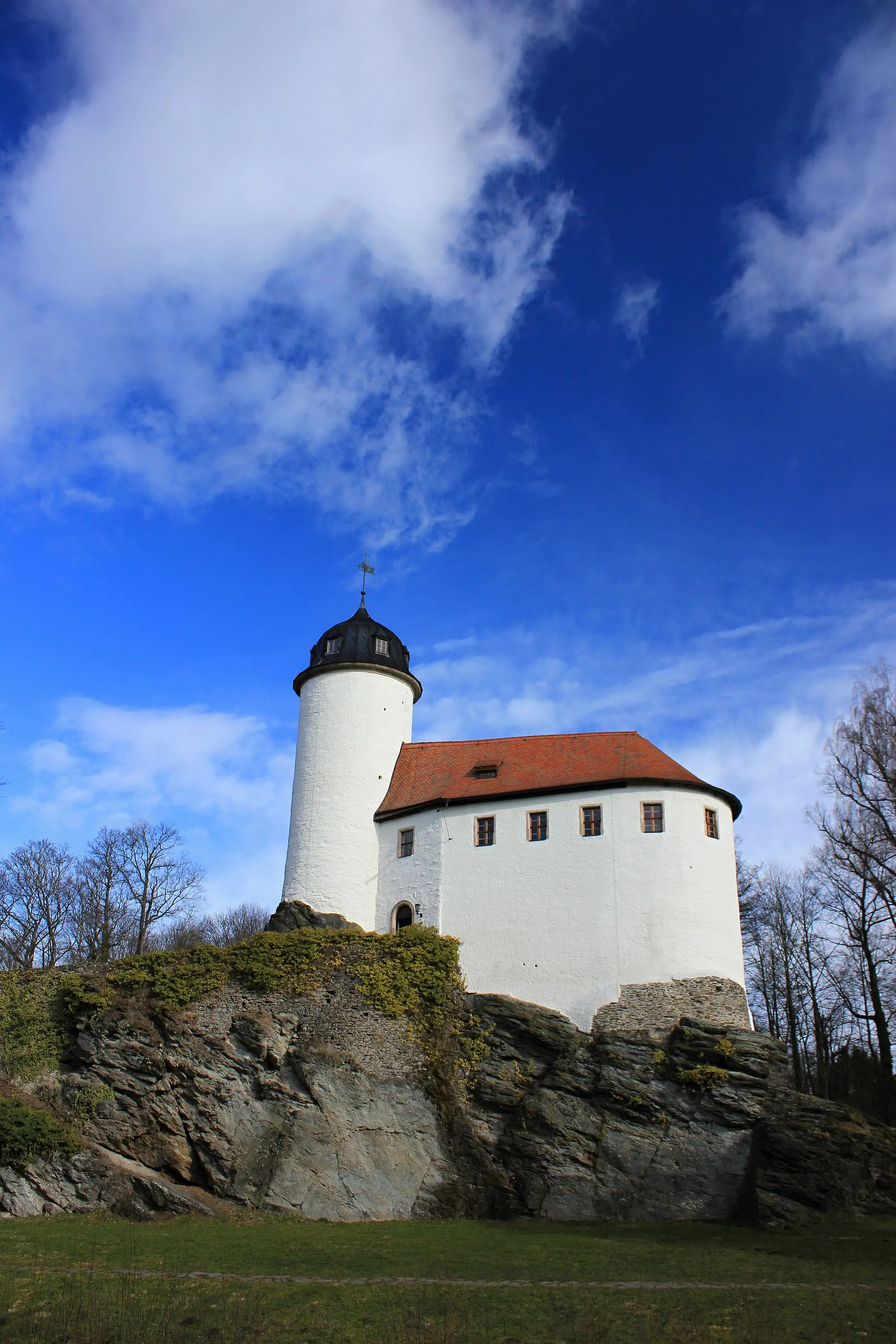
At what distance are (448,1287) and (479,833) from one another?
15160 mm

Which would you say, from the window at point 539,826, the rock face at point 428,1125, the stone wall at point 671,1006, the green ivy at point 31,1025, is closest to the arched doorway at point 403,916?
the rock face at point 428,1125

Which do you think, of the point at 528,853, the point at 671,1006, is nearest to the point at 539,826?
the point at 528,853

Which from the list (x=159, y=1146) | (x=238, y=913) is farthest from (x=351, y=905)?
(x=238, y=913)

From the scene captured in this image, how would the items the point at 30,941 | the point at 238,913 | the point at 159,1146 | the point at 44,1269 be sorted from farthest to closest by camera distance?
1. the point at 238,913
2. the point at 30,941
3. the point at 159,1146
4. the point at 44,1269

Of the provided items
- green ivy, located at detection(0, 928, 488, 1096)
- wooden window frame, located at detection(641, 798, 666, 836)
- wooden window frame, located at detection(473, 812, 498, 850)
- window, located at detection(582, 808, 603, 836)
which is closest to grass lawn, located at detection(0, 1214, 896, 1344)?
green ivy, located at detection(0, 928, 488, 1096)

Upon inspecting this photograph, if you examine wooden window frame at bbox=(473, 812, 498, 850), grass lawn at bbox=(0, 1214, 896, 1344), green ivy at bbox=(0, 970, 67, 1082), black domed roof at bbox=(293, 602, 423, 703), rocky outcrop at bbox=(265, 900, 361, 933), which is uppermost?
black domed roof at bbox=(293, 602, 423, 703)

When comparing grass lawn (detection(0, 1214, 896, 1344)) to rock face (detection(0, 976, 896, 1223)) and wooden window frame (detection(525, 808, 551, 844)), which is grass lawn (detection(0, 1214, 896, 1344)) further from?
wooden window frame (detection(525, 808, 551, 844))

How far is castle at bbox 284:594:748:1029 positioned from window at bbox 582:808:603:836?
63 millimetres

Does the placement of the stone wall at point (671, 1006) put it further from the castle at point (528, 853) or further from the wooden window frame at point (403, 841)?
the wooden window frame at point (403, 841)

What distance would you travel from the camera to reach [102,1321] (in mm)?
12898

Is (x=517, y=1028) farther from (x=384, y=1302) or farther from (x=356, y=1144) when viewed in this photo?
(x=384, y=1302)

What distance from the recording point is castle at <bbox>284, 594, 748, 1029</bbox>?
89.8ft

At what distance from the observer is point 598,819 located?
29.0m

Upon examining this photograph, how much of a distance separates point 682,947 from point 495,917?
527 centimetres
